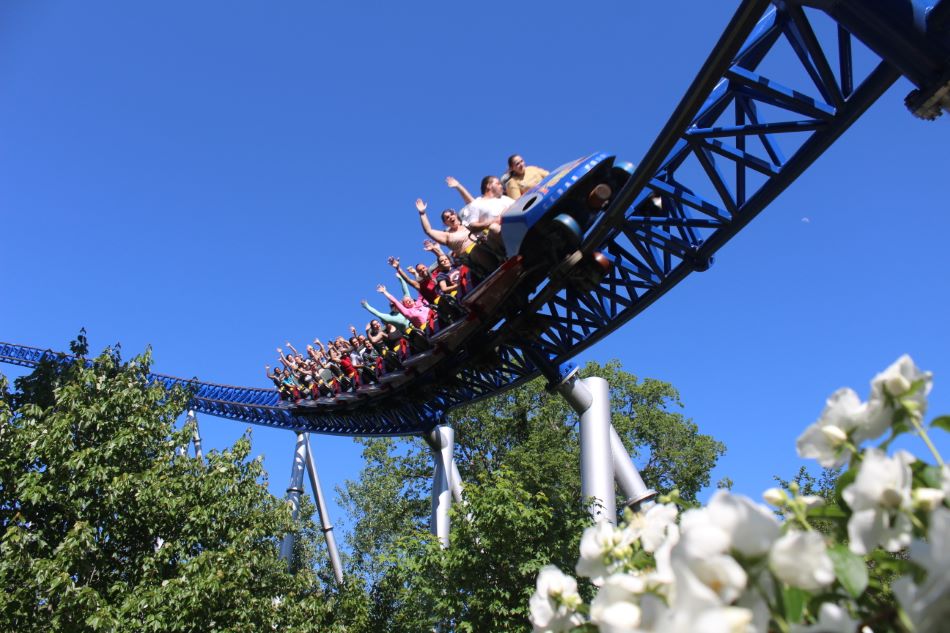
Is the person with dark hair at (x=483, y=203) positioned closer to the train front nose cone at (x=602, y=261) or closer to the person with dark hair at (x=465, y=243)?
the person with dark hair at (x=465, y=243)

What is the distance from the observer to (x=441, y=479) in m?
10.9

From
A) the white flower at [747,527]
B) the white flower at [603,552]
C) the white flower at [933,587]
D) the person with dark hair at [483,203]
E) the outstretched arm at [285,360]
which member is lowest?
the white flower at [933,587]

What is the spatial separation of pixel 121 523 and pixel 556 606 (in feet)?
22.6

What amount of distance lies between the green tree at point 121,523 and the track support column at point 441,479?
8.25 feet

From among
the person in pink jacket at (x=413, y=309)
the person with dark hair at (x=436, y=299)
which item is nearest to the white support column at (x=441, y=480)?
the person in pink jacket at (x=413, y=309)

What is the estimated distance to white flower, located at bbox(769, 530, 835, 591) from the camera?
0.84 metres

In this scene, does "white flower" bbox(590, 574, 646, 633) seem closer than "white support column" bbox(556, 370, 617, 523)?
A: Yes

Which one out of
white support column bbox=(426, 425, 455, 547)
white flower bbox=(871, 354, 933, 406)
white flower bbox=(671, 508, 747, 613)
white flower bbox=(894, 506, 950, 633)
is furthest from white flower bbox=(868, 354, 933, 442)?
white support column bbox=(426, 425, 455, 547)

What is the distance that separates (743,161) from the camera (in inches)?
195

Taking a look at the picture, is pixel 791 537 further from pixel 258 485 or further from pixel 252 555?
pixel 258 485

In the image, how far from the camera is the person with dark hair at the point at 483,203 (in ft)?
23.1

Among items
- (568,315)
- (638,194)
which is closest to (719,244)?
(638,194)

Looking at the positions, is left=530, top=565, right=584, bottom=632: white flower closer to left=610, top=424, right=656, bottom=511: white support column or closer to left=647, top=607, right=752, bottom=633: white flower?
left=647, top=607, right=752, bottom=633: white flower

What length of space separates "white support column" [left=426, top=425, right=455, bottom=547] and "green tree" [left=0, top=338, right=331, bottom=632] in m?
2.51
